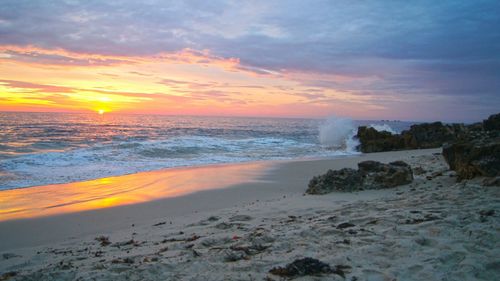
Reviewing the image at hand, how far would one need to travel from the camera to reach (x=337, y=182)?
784 cm

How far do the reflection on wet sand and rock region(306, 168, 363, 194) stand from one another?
310cm

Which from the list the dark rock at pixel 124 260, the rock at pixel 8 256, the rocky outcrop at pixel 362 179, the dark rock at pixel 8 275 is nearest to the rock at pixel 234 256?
the dark rock at pixel 124 260

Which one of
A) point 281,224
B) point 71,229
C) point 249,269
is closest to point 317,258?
point 249,269

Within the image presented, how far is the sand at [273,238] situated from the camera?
11.0 feet

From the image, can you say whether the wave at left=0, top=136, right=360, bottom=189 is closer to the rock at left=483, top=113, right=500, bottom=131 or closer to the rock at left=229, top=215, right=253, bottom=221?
the rock at left=229, top=215, right=253, bottom=221

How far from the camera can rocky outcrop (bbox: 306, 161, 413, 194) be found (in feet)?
25.4

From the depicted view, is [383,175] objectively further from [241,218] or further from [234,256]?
[234,256]

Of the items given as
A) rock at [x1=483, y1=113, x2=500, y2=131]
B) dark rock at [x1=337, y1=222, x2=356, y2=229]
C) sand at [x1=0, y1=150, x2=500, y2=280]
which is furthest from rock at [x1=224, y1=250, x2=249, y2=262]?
rock at [x1=483, y1=113, x2=500, y2=131]

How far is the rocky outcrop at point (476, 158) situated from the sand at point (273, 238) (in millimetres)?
392

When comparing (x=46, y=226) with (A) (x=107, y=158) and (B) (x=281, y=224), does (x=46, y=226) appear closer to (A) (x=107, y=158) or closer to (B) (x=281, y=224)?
(B) (x=281, y=224)

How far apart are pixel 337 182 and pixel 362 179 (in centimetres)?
61

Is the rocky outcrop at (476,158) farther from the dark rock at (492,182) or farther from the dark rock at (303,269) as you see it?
the dark rock at (303,269)

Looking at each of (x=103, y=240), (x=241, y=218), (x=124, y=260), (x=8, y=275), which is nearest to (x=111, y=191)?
(x=103, y=240)

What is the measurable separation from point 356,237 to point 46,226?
561 cm
